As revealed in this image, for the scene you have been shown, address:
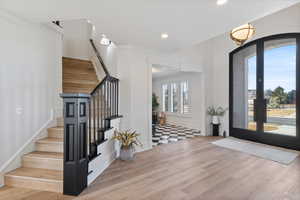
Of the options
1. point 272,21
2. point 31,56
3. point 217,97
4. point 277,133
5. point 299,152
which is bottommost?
point 299,152

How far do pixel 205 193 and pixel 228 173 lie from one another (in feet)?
2.76

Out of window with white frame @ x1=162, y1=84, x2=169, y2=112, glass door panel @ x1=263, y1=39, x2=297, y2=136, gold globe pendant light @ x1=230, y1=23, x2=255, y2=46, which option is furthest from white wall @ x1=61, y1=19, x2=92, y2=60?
glass door panel @ x1=263, y1=39, x2=297, y2=136

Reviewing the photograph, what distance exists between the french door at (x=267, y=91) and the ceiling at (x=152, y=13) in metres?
2.77

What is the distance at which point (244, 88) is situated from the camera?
537 centimetres

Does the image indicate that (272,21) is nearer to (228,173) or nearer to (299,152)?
(299,152)

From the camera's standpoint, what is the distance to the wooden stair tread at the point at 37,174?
89.1 inches

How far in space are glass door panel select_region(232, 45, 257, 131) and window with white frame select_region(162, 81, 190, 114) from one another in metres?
1.96

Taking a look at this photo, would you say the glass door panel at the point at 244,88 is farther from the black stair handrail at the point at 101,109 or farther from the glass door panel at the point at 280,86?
the black stair handrail at the point at 101,109

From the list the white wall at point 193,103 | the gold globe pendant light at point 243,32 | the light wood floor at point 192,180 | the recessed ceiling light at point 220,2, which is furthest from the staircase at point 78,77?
the white wall at point 193,103

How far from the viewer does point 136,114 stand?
4074mm

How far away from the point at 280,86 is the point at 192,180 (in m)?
3.98

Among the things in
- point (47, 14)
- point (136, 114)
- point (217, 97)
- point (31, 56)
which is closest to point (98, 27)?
point (47, 14)

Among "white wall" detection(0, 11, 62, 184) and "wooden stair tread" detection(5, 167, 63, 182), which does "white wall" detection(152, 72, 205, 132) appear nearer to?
"white wall" detection(0, 11, 62, 184)

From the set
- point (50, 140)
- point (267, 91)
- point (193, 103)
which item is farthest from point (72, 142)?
point (267, 91)
